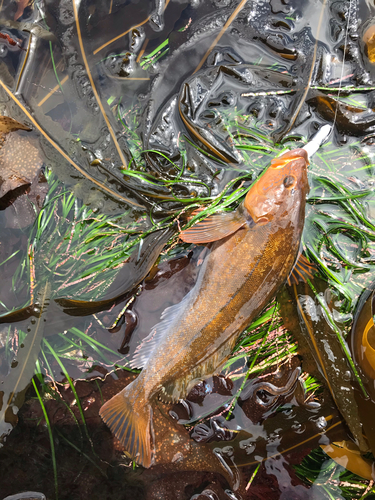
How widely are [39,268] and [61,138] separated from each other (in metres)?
1.47

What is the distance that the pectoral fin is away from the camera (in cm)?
303

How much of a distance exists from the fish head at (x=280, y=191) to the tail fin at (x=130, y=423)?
2194mm

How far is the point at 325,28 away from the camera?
3580 millimetres

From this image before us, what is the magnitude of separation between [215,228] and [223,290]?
1.95 feet

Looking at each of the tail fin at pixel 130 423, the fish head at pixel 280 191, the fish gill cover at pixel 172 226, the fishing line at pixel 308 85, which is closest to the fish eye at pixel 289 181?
the fish head at pixel 280 191

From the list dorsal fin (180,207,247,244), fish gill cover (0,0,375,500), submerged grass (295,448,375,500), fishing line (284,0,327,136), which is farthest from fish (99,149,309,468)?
submerged grass (295,448,375,500)

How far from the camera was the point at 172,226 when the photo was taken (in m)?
3.57

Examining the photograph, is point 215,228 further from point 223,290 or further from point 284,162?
point 284,162

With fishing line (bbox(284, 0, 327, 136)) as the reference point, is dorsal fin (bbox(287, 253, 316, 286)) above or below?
below

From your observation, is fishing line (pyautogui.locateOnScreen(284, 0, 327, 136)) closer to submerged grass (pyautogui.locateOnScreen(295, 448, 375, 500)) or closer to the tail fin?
the tail fin

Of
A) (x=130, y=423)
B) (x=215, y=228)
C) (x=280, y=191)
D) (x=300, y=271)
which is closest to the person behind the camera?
(x=280, y=191)

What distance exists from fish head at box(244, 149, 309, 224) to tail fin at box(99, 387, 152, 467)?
7.20 ft

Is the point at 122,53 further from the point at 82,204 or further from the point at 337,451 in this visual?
the point at 337,451

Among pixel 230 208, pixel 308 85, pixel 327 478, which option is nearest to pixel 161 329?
pixel 230 208
